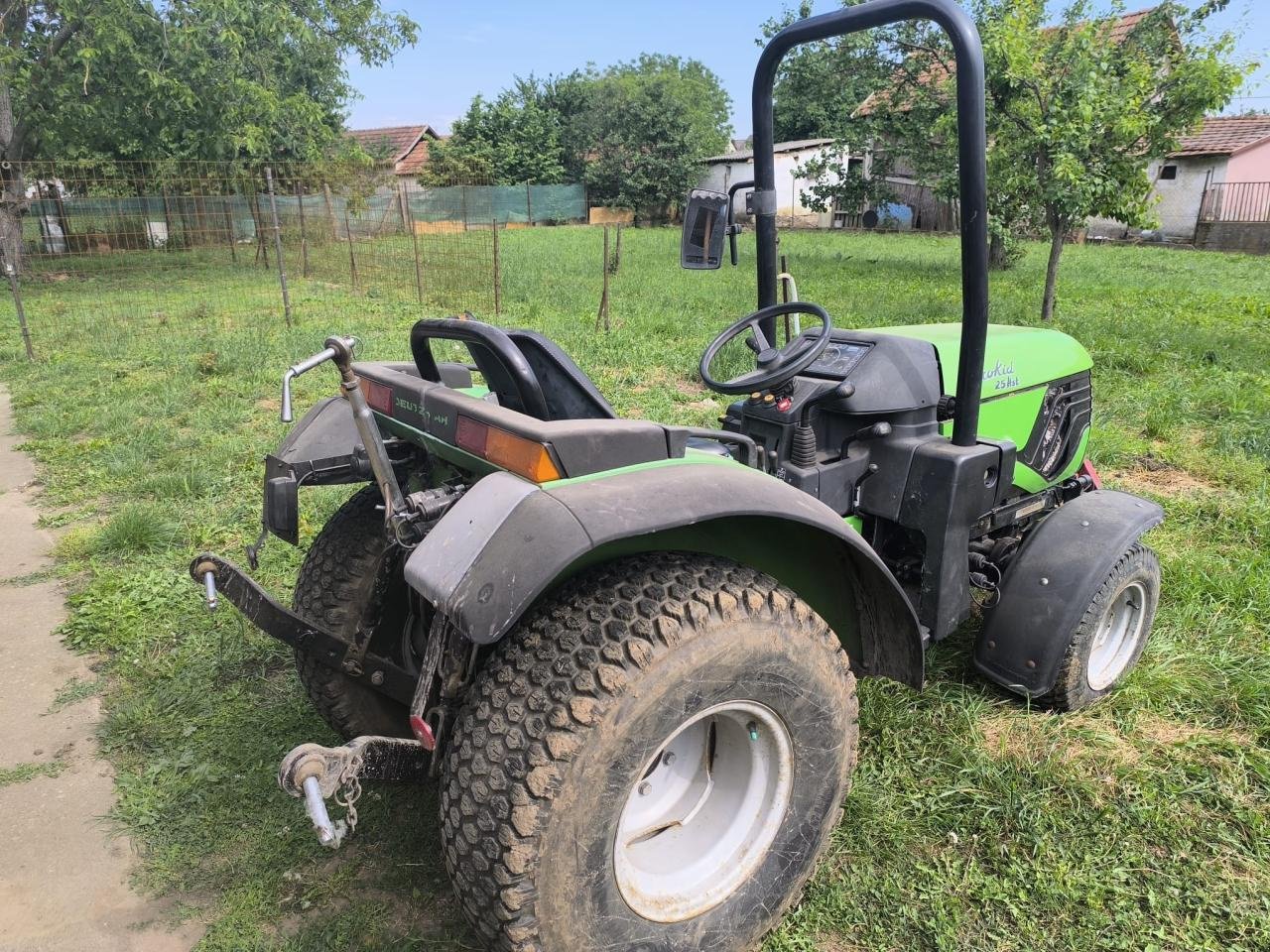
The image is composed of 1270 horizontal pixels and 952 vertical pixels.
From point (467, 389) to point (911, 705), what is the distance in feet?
6.00

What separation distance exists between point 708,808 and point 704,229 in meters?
1.65

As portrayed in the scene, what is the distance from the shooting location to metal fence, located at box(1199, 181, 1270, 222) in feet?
75.8

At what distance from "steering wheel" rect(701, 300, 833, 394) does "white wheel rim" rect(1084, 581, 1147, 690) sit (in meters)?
1.43

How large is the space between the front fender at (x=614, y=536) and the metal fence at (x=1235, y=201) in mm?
26453

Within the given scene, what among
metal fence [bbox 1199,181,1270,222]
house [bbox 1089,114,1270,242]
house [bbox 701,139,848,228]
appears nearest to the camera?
metal fence [bbox 1199,181,1270,222]

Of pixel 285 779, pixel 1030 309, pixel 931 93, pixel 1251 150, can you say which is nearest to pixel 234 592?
pixel 285 779

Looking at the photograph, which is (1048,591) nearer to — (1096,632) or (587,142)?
(1096,632)

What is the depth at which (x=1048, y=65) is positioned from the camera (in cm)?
905

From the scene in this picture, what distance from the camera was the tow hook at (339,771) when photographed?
148 centimetres

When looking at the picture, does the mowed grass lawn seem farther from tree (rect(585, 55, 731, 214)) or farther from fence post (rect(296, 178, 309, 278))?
tree (rect(585, 55, 731, 214))

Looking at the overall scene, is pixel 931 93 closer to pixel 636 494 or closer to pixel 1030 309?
pixel 1030 309

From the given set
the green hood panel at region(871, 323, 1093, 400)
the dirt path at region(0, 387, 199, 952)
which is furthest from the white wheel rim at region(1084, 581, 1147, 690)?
the dirt path at region(0, 387, 199, 952)

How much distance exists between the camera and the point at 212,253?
1256cm

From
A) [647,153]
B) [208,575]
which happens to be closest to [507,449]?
[208,575]
